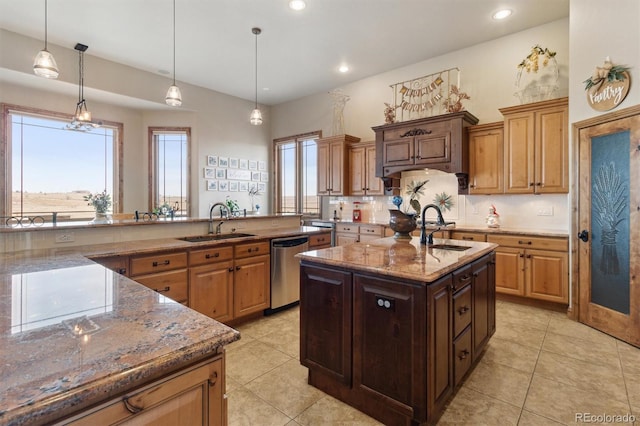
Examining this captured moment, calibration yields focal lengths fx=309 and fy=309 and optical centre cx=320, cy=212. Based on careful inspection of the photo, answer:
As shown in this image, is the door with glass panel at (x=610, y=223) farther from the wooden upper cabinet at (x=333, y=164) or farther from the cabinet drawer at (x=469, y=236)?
the wooden upper cabinet at (x=333, y=164)

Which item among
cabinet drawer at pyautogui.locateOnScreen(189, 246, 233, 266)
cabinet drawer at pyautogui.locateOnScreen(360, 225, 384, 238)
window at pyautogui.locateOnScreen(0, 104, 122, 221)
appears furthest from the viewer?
cabinet drawer at pyautogui.locateOnScreen(360, 225, 384, 238)

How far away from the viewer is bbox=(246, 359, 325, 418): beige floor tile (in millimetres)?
2033

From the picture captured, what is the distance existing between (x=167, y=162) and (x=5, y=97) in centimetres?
246

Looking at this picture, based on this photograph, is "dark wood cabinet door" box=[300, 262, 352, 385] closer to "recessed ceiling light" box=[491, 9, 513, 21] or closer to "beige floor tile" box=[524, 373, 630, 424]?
"beige floor tile" box=[524, 373, 630, 424]

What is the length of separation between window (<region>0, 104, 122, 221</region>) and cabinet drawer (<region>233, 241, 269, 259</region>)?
3789mm

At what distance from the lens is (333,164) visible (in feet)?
19.6

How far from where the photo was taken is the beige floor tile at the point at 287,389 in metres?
2.03

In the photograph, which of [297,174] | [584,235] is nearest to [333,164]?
[297,174]

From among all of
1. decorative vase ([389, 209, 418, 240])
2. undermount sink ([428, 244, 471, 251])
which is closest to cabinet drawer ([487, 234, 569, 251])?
undermount sink ([428, 244, 471, 251])

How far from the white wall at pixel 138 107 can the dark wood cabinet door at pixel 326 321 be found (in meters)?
4.92

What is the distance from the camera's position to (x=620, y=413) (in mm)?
1904

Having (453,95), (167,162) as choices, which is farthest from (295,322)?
(167,162)

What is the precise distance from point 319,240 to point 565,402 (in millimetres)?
2825

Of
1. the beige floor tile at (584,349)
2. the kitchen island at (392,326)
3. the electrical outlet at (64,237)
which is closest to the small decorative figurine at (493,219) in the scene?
the beige floor tile at (584,349)
